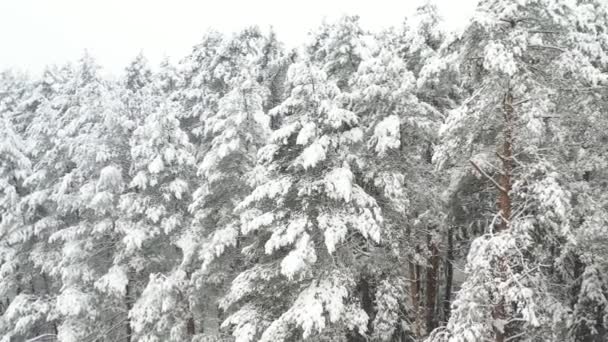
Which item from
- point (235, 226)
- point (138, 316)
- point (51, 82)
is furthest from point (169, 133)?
point (51, 82)

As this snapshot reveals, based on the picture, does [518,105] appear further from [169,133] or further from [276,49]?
[276,49]

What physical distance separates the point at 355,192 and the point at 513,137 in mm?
4410

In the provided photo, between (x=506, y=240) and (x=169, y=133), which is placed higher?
(x=169, y=133)

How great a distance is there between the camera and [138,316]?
18.5m

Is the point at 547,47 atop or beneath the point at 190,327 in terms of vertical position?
atop

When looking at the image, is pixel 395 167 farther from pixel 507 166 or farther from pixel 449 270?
pixel 449 270

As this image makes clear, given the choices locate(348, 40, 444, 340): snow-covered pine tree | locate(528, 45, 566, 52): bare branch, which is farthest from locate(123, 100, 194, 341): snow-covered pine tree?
locate(528, 45, 566, 52): bare branch

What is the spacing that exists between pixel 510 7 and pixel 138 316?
1565 cm

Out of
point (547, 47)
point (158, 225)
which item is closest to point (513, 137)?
point (547, 47)

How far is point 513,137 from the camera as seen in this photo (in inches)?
416

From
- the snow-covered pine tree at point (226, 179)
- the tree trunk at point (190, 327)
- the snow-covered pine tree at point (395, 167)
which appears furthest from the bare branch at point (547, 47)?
the tree trunk at point (190, 327)

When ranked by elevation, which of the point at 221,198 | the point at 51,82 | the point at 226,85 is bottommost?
the point at 221,198

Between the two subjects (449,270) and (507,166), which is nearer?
(507,166)

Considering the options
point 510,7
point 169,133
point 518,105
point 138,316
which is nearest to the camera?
point 510,7
